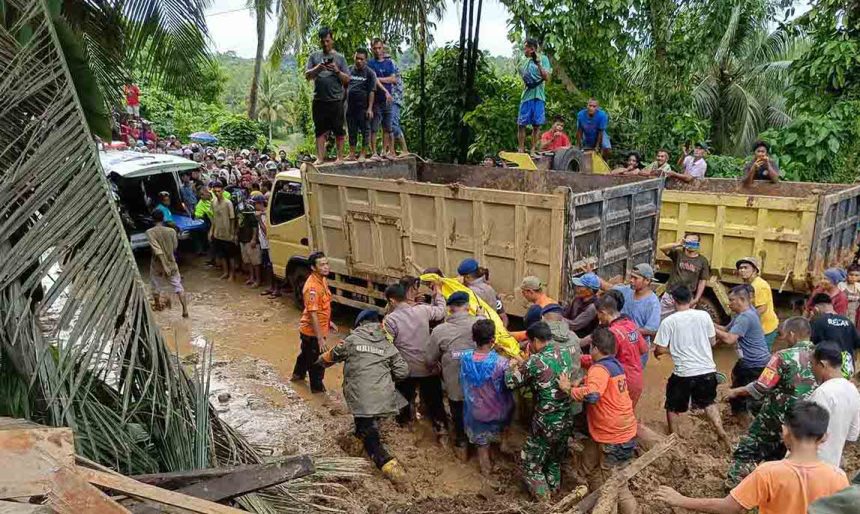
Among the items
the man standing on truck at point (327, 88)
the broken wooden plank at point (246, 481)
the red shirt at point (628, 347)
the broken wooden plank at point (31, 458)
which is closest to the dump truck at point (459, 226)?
the man standing on truck at point (327, 88)

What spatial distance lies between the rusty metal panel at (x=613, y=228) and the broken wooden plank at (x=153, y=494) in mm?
4105

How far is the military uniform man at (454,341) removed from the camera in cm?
500

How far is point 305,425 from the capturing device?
5.77 meters

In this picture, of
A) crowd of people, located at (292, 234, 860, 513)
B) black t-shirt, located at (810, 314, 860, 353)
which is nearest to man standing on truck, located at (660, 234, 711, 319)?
crowd of people, located at (292, 234, 860, 513)

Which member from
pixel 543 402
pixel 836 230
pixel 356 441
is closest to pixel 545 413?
pixel 543 402

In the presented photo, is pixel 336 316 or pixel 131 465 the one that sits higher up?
pixel 131 465

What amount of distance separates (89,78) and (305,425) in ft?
10.9

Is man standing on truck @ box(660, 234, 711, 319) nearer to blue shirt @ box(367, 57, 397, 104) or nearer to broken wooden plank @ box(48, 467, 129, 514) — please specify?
blue shirt @ box(367, 57, 397, 104)

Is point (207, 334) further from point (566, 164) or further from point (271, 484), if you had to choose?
point (271, 484)

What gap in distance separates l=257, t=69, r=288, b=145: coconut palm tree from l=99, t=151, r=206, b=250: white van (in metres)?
24.6

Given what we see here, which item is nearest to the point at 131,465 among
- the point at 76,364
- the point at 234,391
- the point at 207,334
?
the point at 76,364

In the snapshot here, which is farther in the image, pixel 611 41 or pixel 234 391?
pixel 611 41

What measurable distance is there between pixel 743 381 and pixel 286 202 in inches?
231

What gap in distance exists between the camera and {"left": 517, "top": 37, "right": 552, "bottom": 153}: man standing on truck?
9.66 meters
